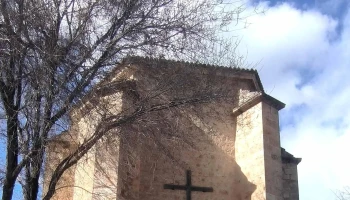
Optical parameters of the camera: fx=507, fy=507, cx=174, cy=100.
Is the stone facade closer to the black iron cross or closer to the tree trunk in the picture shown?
the black iron cross

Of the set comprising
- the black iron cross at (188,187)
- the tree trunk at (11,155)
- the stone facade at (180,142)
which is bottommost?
→ the tree trunk at (11,155)

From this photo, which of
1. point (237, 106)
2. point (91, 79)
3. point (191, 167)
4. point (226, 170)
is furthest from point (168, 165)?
point (91, 79)

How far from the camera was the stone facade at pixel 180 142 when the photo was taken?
6.67 meters

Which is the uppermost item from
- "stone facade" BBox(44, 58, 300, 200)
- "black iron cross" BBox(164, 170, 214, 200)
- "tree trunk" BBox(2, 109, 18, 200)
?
"stone facade" BBox(44, 58, 300, 200)

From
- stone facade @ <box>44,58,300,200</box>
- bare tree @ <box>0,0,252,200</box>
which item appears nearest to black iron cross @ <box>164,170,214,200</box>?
stone facade @ <box>44,58,300,200</box>

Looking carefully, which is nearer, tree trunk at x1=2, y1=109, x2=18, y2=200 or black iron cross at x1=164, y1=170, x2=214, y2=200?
tree trunk at x1=2, y1=109, x2=18, y2=200

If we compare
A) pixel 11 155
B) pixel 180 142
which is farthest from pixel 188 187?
pixel 11 155

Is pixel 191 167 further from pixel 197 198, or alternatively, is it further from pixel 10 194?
pixel 10 194

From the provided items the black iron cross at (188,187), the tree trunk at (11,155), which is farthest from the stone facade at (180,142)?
the tree trunk at (11,155)

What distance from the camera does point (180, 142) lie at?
26.1 ft

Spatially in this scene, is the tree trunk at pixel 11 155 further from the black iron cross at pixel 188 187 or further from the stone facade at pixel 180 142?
the black iron cross at pixel 188 187

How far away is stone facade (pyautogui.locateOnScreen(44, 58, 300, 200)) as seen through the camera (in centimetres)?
667

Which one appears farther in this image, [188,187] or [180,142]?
[188,187]

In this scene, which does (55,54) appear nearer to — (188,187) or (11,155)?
(11,155)
